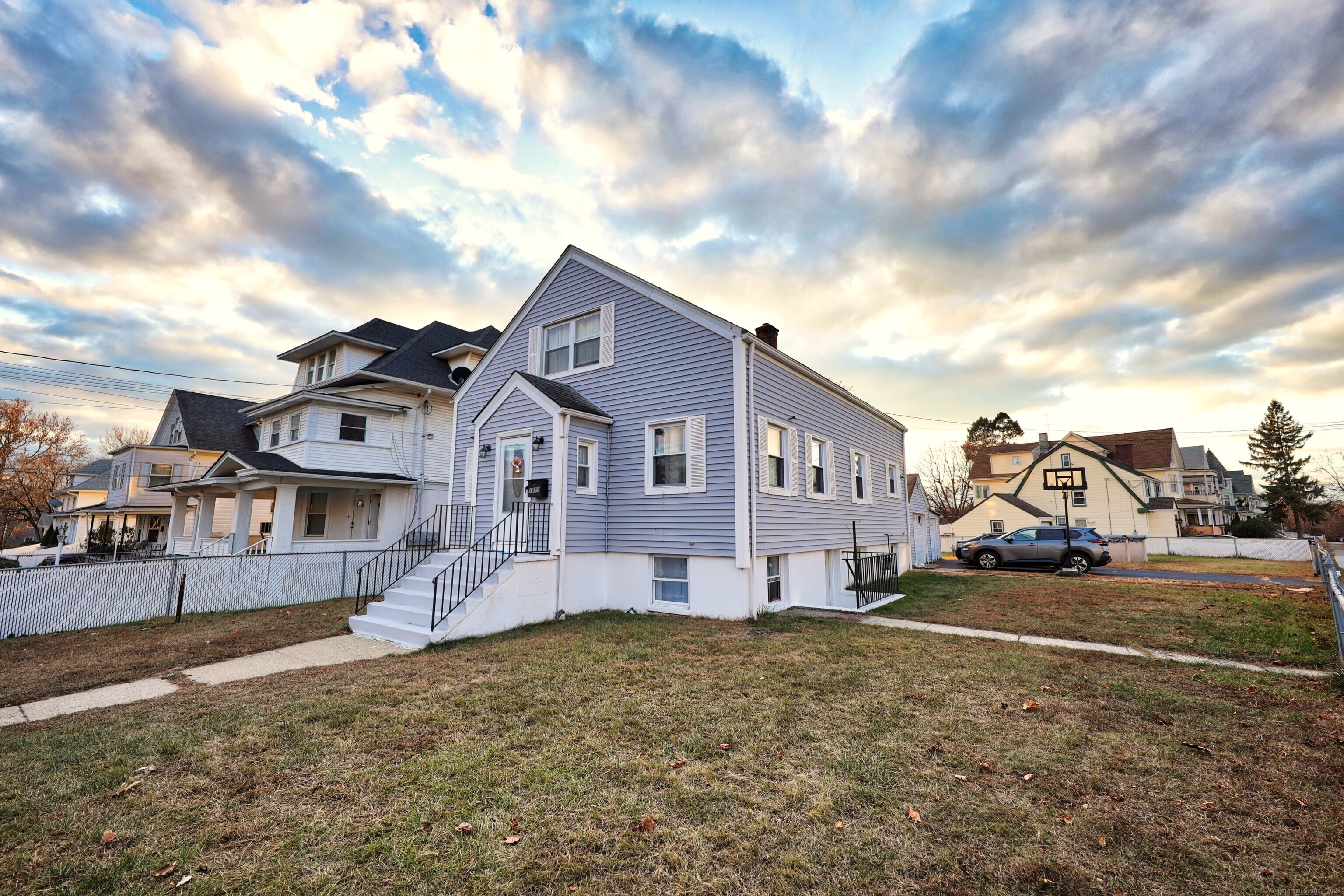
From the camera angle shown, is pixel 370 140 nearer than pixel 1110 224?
Yes

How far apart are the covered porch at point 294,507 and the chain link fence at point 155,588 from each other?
3281 mm

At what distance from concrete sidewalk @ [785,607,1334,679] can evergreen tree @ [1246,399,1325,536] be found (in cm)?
5774

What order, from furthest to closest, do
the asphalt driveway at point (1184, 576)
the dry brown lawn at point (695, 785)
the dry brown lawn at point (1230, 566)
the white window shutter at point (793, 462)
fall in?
the dry brown lawn at point (1230, 566)
the asphalt driveway at point (1184, 576)
the white window shutter at point (793, 462)
the dry brown lawn at point (695, 785)

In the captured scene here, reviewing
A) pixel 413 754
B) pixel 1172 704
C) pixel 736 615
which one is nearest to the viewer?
pixel 413 754

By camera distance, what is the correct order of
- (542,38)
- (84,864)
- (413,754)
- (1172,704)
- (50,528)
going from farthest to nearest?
(50,528), (542,38), (1172,704), (413,754), (84,864)

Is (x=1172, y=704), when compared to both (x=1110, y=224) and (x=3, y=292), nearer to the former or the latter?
(x=1110, y=224)

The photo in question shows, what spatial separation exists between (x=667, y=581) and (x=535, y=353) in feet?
21.4

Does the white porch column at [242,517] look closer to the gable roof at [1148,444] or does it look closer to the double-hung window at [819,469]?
the double-hung window at [819,469]

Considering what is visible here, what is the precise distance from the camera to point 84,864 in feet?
9.04

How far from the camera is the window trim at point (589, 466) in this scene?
10305 millimetres

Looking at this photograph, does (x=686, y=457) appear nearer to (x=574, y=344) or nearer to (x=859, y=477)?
(x=574, y=344)

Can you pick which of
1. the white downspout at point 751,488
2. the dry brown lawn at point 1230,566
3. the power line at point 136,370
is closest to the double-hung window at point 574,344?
the white downspout at point 751,488

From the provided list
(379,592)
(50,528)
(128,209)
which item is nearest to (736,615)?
(379,592)

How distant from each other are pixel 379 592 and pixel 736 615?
10532mm
